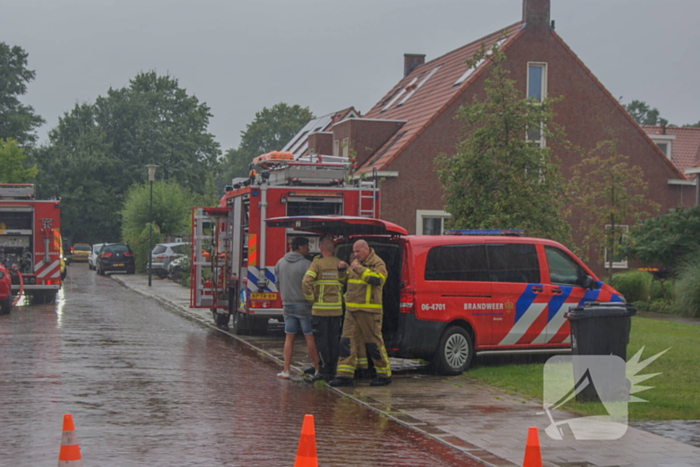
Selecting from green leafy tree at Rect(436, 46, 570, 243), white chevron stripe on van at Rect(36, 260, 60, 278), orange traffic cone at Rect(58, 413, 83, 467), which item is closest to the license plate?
green leafy tree at Rect(436, 46, 570, 243)

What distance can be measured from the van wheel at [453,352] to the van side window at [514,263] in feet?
3.05

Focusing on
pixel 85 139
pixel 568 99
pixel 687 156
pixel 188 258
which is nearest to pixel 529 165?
pixel 568 99

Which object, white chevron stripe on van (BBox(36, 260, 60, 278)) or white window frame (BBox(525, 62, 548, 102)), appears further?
white window frame (BBox(525, 62, 548, 102))

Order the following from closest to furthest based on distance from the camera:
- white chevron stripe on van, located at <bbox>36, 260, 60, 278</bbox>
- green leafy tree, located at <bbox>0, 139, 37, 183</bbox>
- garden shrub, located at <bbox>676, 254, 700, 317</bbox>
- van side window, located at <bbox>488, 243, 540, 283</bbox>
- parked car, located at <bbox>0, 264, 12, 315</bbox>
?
1. van side window, located at <bbox>488, 243, 540, 283</bbox>
2. parked car, located at <bbox>0, 264, 12, 315</bbox>
3. garden shrub, located at <bbox>676, 254, 700, 317</bbox>
4. white chevron stripe on van, located at <bbox>36, 260, 60, 278</bbox>
5. green leafy tree, located at <bbox>0, 139, 37, 183</bbox>

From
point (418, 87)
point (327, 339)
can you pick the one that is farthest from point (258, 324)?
point (418, 87)

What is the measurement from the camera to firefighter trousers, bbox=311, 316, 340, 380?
32.6 ft

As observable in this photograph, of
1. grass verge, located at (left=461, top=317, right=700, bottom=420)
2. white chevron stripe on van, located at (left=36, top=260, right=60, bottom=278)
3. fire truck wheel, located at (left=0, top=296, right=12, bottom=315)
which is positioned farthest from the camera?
white chevron stripe on van, located at (left=36, top=260, right=60, bottom=278)

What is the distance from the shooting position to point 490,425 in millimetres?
7547

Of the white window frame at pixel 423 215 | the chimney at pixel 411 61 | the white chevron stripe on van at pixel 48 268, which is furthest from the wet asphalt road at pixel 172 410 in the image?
the chimney at pixel 411 61

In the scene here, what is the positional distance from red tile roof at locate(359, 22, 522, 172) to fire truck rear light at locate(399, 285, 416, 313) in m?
17.9

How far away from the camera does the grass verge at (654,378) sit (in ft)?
27.2

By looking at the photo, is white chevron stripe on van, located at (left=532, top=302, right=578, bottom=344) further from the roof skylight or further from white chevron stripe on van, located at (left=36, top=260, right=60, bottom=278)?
the roof skylight

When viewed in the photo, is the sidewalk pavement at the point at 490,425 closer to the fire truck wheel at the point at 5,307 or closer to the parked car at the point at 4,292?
the parked car at the point at 4,292

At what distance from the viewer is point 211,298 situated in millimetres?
16938
